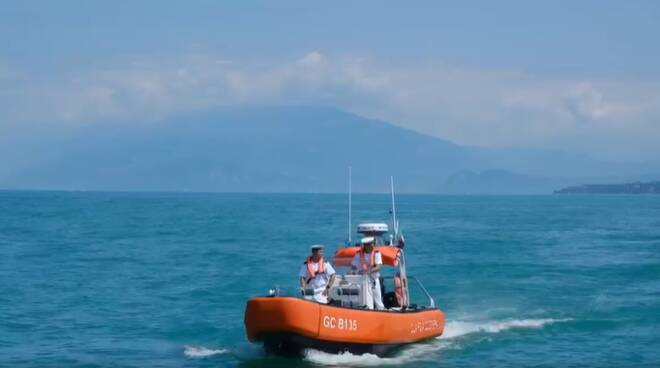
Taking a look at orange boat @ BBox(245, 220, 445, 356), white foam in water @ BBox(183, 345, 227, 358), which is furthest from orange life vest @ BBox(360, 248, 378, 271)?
white foam in water @ BBox(183, 345, 227, 358)

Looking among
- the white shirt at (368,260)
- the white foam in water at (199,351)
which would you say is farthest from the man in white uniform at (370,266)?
the white foam in water at (199,351)

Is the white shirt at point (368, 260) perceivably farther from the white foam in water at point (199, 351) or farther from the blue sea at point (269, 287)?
the white foam in water at point (199, 351)

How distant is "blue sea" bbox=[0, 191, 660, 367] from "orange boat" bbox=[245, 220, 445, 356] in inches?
15.4

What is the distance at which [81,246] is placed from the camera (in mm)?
55906

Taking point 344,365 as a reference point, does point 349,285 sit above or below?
above

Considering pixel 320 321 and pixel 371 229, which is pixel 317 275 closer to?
pixel 320 321

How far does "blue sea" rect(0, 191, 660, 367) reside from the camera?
80.9ft

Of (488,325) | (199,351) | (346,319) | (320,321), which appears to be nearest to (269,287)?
(488,325)

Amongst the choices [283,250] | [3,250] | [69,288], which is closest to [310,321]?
[69,288]

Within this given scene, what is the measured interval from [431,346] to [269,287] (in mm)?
12582

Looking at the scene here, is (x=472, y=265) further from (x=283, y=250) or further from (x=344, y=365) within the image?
(x=344, y=365)

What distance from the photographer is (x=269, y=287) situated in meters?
37.2

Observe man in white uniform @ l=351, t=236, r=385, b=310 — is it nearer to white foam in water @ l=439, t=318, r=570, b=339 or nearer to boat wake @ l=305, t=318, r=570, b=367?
boat wake @ l=305, t=318, r=570, b=367

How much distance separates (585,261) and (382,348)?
25951 millimetres
